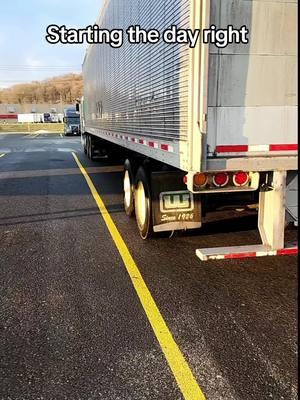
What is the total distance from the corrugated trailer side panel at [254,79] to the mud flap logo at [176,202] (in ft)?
4.63

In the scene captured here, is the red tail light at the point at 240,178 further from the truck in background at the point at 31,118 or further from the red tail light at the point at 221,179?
the truck in background at the point at 31,118

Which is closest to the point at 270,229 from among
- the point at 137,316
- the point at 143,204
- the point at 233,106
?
the point at 233,106

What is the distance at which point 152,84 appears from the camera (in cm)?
511

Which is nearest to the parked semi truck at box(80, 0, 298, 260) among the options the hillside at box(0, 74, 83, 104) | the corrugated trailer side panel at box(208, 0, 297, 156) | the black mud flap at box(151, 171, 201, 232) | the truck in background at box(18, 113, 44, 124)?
the corrugated trailer side panel at box(208, 0, 297, 156)

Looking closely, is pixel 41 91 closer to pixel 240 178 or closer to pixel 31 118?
pixel 31 118

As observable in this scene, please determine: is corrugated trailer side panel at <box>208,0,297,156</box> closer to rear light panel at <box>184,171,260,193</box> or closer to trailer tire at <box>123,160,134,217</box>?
rear light panel at <box>184,171,260,193</box>

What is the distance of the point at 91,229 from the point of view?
668 centimetres

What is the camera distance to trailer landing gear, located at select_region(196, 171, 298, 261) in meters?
4.35

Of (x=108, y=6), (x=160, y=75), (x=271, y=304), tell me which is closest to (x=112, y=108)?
(x=108, y=6)

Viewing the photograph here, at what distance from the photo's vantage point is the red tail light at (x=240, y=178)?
434 centimetres

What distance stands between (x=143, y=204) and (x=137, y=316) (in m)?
2.42

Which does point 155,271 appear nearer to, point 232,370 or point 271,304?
point 271,304

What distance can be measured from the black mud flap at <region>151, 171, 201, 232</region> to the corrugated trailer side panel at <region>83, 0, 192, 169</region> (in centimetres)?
38

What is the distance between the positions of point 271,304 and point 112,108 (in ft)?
20.2
